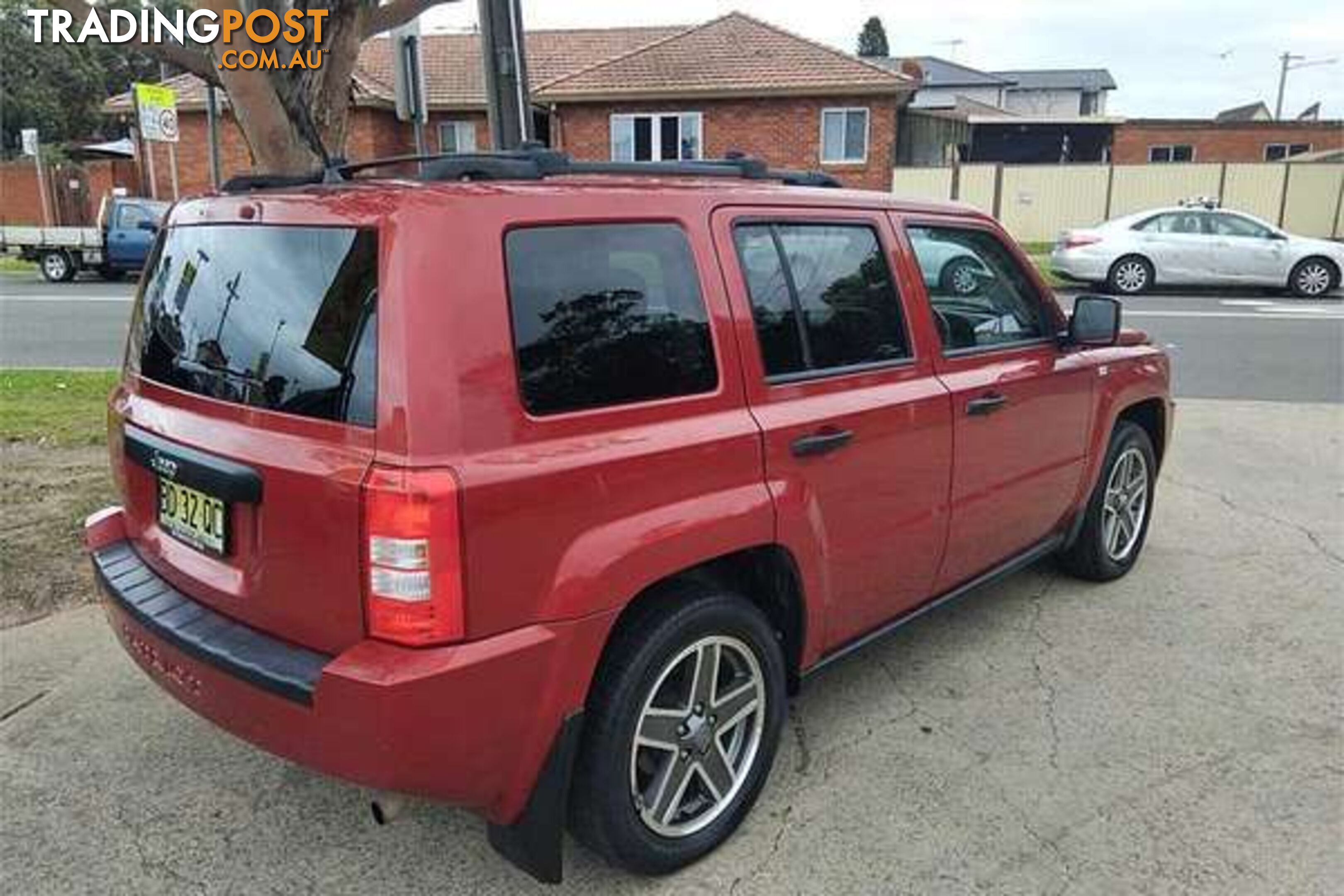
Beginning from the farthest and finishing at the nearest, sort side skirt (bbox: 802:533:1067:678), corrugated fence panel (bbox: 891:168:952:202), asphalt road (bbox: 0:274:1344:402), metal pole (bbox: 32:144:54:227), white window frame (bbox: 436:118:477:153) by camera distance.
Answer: metal pole (bbox: 32:144:54:227), white window frame (bbox: 436:118:477:153), corrugated fence panel (bbox: 891:168:952:202), asphalt road (bbox: 0:274:1344:402), side skirt (bbox: 802:533:1067:678)

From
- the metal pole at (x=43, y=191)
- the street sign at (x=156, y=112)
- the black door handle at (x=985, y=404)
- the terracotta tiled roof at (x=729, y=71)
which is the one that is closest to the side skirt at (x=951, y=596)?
the black door handle at (x=985, y=404)

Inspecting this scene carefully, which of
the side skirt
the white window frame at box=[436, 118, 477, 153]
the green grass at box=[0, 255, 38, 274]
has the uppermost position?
the white window frame at box=[436, 118, 477, 153]

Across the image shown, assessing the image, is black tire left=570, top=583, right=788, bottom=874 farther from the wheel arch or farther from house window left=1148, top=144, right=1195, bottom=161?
house window left=1148, top=144, right=1195, bottom=161

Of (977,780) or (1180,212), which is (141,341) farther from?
(1180,212)

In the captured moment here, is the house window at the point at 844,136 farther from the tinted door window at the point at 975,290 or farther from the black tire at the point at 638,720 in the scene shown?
the black tire at the point at 638,720

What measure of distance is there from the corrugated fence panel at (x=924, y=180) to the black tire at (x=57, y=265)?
58.9ft

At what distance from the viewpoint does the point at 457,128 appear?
27.0m

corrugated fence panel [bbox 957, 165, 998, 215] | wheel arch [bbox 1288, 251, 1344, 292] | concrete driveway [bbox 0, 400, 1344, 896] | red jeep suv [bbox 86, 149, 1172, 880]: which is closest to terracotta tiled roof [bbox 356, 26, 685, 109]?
corrugated fence panel [bbox 957, 165, 998, 215]

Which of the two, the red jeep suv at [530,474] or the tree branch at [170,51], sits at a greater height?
the tree branch at [170,51]

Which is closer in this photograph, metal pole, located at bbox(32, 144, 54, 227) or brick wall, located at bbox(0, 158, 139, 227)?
metal pole, located at bbox(32, 144, 54, 227)

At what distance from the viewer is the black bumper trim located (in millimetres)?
2246

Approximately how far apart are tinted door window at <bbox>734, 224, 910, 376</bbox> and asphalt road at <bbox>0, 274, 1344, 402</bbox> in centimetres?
700

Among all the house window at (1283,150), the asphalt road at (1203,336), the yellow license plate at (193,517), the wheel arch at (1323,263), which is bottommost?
the asphalt road at (1203,336)

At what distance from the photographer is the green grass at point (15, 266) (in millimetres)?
22453
